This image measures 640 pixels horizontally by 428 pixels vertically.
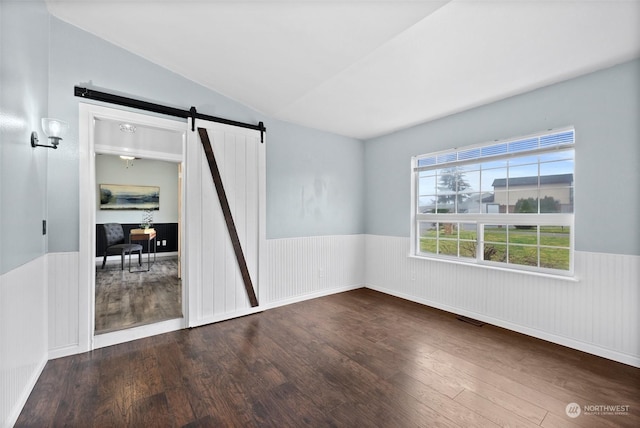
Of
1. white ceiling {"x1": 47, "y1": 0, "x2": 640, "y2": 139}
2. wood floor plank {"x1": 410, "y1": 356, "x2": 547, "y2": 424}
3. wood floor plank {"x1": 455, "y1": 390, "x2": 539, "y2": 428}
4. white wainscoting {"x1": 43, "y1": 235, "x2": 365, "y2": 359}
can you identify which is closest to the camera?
wood floor plank {"x1": 455, "y1": 390, "x2": 539, "y2": 428}

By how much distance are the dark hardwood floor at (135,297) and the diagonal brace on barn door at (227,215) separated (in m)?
0.86

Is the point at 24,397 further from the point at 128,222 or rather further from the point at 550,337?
the point at 128,222

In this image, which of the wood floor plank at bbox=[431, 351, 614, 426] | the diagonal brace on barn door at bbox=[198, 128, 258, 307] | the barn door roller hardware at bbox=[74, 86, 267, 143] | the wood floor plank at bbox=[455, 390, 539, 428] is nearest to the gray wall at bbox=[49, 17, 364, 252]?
the barn door roller hardware at bbox=[74, 86, 267, 143]

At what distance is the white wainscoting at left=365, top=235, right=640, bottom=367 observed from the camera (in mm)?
2377

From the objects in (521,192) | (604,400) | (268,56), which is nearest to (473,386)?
(604,400)

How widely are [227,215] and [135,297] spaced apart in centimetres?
206

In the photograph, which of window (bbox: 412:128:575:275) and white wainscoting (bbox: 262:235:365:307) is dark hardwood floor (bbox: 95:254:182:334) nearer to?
white wainscoting (bbox: 262:235:365:307)

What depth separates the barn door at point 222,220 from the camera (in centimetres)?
316

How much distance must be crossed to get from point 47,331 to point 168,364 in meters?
1.14

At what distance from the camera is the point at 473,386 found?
205cm

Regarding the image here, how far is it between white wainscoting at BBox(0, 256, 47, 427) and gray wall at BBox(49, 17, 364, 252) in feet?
1.68

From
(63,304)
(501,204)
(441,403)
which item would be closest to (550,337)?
(501,204)

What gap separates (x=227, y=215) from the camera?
3381 millimetres

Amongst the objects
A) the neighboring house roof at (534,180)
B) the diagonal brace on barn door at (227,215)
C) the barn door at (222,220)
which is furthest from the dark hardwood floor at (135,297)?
the neighboring house roof at (534,180)
